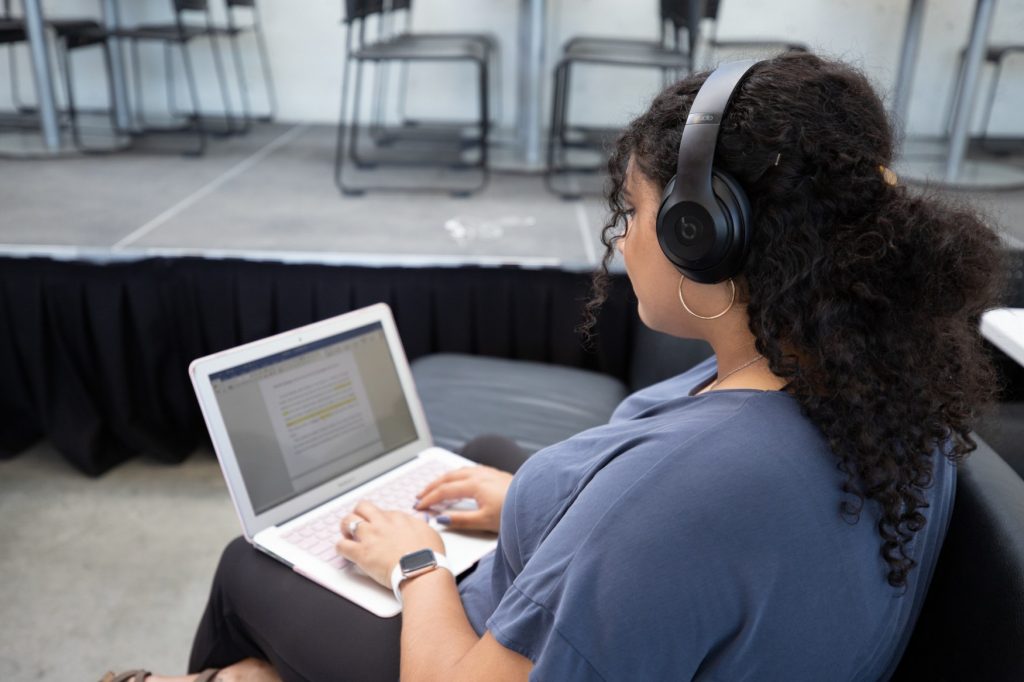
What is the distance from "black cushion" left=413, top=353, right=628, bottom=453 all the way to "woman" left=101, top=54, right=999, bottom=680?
83 centimetres

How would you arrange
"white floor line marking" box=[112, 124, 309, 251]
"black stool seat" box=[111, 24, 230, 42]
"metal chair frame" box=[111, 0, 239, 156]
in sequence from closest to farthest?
"white floor line marking" box=[112, 124, 309, 251] → "black stool seat" box=[111, 24, 230, 42] → "metal chair frame" box=[111, 0, 239, 156]

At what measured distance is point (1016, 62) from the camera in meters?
3.88

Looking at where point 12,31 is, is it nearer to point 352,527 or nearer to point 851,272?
point 352,527

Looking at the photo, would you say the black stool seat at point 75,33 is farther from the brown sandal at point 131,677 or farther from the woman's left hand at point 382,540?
the woman's left hand at point 382,540

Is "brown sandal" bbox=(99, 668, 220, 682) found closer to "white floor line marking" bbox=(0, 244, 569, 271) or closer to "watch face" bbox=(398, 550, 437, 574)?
"watch face" bbox=(398, 550, 437, 574)

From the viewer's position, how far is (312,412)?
3.71 ft

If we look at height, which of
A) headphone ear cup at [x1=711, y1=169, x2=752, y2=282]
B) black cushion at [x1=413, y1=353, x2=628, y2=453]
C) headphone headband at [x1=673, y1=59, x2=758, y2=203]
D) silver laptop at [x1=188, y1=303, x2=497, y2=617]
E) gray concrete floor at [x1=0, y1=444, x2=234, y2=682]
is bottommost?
gray concrete floor at [x1=0, y1=444, x2=234, y2=682]

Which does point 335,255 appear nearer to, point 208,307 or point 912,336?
point 208,307

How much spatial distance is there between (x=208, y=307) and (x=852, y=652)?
1726mm

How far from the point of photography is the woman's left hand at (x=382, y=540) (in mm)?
868

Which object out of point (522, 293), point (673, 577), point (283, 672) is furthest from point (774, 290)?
point (522, 293)

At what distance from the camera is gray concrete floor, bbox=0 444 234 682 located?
4.92 ft

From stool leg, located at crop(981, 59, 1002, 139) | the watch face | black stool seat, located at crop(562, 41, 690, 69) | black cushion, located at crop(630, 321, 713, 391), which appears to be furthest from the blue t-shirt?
stool leg, located at crop(981, 59, 1002, 139)

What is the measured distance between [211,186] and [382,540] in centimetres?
224
